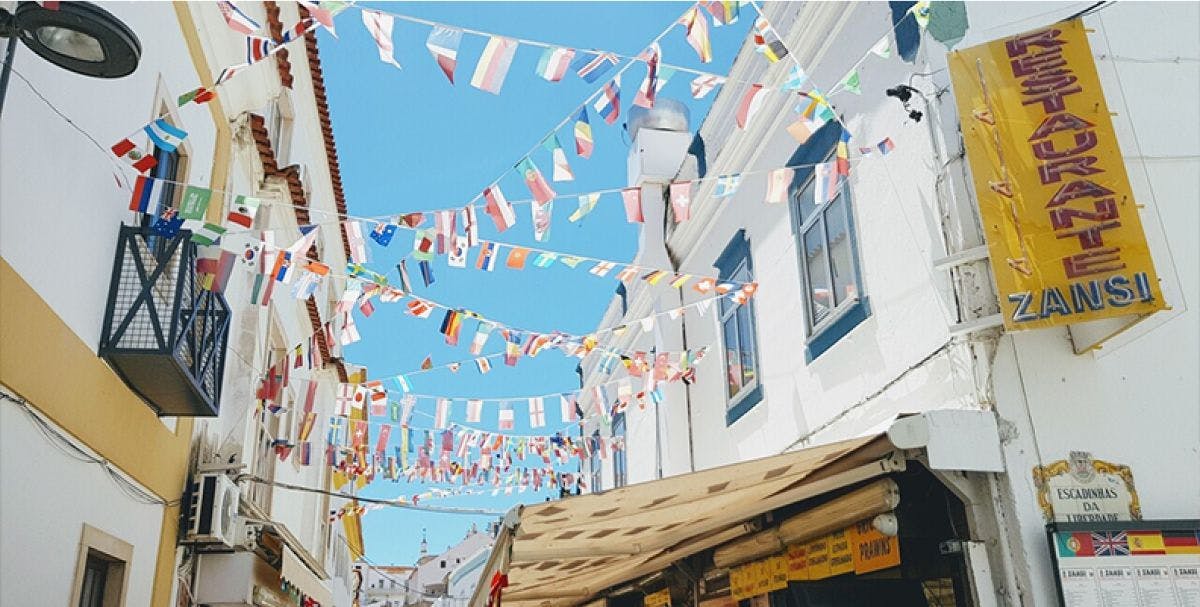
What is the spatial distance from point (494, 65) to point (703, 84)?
63.2 inches

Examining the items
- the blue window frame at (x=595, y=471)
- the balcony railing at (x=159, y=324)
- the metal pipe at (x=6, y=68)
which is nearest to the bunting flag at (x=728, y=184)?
the balcony railing at (x=159, y=324)

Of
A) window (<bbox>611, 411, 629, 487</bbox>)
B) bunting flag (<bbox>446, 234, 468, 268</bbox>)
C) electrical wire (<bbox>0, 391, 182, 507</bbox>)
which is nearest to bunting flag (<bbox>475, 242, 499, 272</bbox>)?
bunting flag (<bbox>446, 234, 468, 268</bbox>)

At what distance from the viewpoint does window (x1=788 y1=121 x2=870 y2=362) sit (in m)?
7.80

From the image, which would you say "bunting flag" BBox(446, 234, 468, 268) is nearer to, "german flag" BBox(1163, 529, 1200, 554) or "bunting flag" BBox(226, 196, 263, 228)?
"bunting flag" BBox(226, 196, 263, 228)

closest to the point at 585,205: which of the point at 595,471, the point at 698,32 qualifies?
the point at 698,32

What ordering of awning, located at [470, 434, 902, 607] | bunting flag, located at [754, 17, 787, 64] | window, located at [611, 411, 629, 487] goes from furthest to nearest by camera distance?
window, located at [611, 411, 629, 487]
bunting flag, located at [754, 17, 787, 64]
awning, located at [470, 434, 902, 607]

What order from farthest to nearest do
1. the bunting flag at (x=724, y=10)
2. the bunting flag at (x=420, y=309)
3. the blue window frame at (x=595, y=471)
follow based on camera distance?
the blue window frame at (x=595, y=471), the bunting flag at (x=420, y=309), the bunting flag at (x=724, y=10)

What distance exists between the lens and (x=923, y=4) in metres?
6.46

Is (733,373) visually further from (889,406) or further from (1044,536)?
(1044,536)

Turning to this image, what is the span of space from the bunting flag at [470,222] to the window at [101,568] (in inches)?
131

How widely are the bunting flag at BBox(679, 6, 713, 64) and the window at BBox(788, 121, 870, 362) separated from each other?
184 centimetres

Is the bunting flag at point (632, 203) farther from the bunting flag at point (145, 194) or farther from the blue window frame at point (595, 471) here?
the blue window frame at point (595, 471)

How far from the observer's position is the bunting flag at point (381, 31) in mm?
6012

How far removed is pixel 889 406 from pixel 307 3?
474 cm
